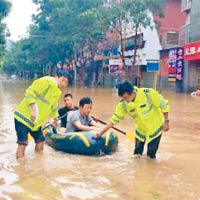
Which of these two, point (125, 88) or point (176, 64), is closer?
point (125, 88)

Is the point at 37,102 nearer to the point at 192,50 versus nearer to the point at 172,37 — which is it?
the point at 192,50

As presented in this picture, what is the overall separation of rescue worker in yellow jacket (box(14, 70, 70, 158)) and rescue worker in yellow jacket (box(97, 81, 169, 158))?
995mm

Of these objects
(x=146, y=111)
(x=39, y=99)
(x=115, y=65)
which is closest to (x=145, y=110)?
(x=146, y=111)

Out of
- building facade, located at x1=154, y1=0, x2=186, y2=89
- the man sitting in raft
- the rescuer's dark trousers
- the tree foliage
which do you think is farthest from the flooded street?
building facade, located at x1=154, y1=0, x2=186, y2=89

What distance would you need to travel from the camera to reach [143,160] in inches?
249

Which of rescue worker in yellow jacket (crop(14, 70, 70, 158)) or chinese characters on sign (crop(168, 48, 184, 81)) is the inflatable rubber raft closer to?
rescue worker in yellow jacket (crop(14, 70, 70, 158))

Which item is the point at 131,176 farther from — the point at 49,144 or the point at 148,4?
the point at 148,4

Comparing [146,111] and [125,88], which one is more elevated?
[125,88]

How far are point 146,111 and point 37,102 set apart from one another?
170 centimetres

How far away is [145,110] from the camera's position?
568cm

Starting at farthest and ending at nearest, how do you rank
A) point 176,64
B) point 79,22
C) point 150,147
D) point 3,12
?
point 79,22
point 3,12
point 176,64
point 150,147

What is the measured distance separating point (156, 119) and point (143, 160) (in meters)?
0.89

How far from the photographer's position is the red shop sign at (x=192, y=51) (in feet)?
77.9

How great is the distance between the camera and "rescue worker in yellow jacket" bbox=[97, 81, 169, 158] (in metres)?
5.54
